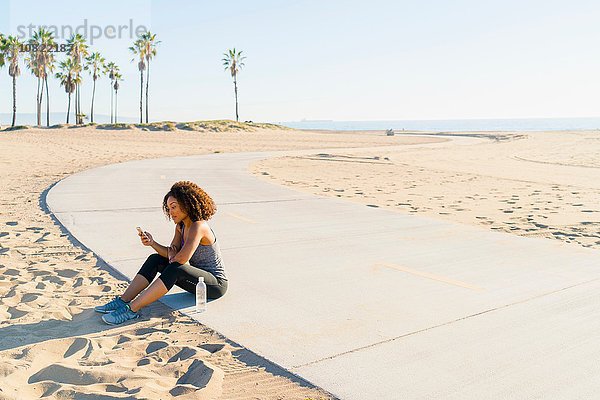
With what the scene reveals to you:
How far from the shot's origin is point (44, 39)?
270 ft

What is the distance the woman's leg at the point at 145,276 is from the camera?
568cm

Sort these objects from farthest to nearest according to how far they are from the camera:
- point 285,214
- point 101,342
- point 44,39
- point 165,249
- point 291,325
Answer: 1. point 44,39
2. point 285,214
3. point 165,249
4. point 291,325
5. point 101,342

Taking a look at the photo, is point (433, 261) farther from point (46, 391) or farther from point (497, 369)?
point (46, 391)

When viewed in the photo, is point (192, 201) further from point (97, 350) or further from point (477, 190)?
point (477, 190)

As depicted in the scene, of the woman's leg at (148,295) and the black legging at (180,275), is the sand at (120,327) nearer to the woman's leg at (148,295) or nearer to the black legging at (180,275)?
the woman's leg at (148,295)

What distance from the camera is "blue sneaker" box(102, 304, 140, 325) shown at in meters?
5.39

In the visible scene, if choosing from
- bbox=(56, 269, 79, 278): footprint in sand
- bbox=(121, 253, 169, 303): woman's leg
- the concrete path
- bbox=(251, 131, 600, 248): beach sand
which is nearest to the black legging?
bbox=(121, 253, 169, 303): woman's leg

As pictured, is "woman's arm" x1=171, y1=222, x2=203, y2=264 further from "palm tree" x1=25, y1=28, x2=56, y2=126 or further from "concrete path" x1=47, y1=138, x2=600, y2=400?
"palm tree" x1=25, y1=28, x2=56, y2=126

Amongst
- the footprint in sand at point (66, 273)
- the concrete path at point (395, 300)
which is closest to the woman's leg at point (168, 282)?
the concrete path at point (395, 300)

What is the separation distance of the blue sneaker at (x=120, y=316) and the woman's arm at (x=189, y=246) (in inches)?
23.6

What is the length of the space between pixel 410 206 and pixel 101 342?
9609 mm

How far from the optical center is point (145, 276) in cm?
579

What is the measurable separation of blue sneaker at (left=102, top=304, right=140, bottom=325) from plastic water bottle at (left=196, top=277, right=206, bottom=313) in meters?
0.56

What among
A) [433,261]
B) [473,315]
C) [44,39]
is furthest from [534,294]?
[44,39]
